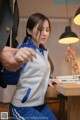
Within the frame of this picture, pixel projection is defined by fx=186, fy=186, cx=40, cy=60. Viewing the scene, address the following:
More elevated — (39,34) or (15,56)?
(15,56)

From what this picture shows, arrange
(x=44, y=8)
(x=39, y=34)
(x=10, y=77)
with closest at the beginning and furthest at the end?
(x=10, y=77), (x=39, y=34), (x=44, y=8)

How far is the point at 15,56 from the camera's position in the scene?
36 centimetres

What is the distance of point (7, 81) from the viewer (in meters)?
0.90

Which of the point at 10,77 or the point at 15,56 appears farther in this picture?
the point at 10,77

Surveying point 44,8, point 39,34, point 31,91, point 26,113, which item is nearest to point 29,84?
point 31,91

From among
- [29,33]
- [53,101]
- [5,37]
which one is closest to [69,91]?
[29,33]

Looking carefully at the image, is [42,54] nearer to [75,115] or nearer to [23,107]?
[23,107]

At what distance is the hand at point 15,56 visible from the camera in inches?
14.1

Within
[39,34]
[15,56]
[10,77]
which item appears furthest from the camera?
[39,34]

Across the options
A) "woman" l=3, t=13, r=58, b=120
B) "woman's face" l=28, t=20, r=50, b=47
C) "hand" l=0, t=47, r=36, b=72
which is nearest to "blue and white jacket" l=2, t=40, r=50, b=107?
"woman" l=3, t=13, r=58, b=120

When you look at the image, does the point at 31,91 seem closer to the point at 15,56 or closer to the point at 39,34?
the point at 39,34

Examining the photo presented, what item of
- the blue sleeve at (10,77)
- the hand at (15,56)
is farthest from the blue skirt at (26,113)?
the hand at (15,56)

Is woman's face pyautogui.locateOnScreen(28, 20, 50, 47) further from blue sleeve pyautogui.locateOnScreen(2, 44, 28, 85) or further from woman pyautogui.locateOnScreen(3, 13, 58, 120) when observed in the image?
blue sleeve pyautogui.locateOnScreen(2, 44, 28, 85)

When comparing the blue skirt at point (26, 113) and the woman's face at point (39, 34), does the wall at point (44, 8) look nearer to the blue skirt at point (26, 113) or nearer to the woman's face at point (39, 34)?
the woman's face at point (39, 34)
